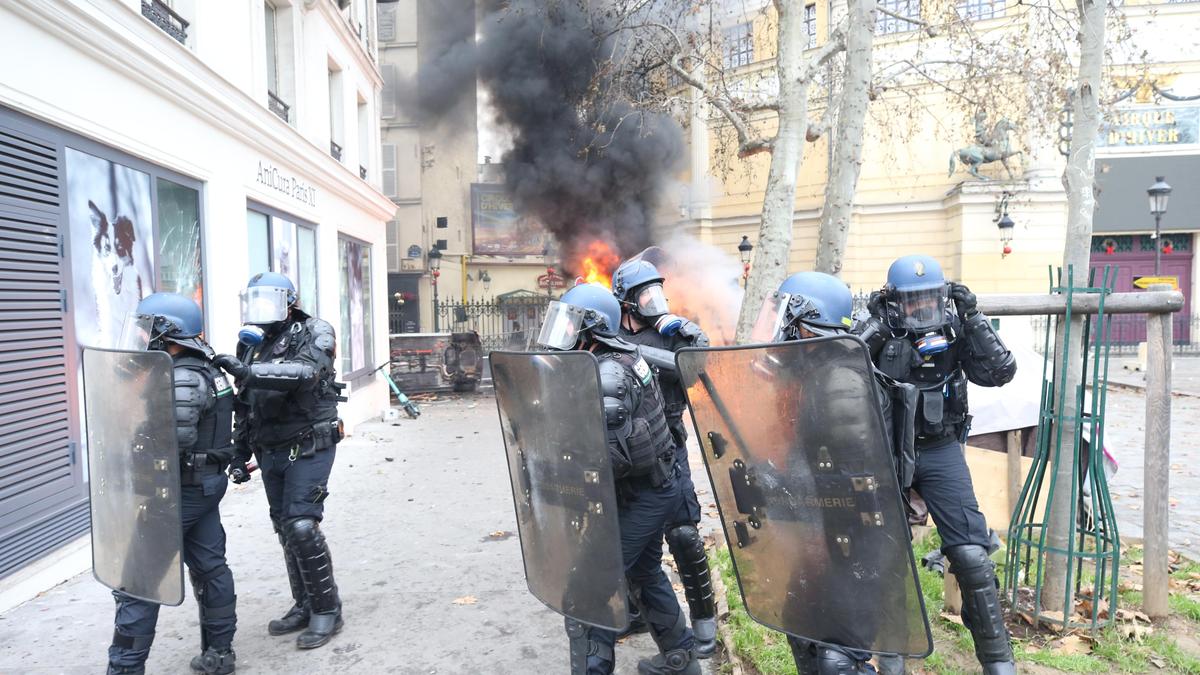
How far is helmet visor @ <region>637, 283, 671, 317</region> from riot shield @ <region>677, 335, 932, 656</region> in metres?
1.28

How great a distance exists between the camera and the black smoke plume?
18.5m

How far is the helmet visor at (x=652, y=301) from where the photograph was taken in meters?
3.58

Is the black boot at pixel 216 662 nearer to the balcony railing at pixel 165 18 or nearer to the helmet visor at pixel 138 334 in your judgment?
the helmet visor at pixel 138 334

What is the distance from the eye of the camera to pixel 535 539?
2.72 metres

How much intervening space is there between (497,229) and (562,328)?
24.5 metres

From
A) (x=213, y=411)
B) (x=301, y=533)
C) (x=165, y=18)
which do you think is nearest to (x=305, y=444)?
(x=301, y=533)

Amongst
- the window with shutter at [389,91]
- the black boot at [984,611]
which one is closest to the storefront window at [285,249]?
the black boot at [984,611]

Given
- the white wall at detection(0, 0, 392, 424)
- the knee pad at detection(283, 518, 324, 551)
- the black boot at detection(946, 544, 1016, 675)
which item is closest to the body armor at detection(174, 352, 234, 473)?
the knee pad at detection(283, 518, 324, 551)

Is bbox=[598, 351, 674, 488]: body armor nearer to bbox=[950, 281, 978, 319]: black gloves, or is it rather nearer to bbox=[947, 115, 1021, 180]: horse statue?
bbox=[950, 281, 978, 319]: black gloves

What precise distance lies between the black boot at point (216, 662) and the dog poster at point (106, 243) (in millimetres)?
2389

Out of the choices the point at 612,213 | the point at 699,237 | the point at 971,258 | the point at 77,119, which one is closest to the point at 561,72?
the point at 612,213

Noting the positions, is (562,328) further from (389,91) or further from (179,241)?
(389,91)

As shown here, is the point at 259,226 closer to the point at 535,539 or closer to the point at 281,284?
the point at 281,284

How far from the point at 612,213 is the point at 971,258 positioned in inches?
383
